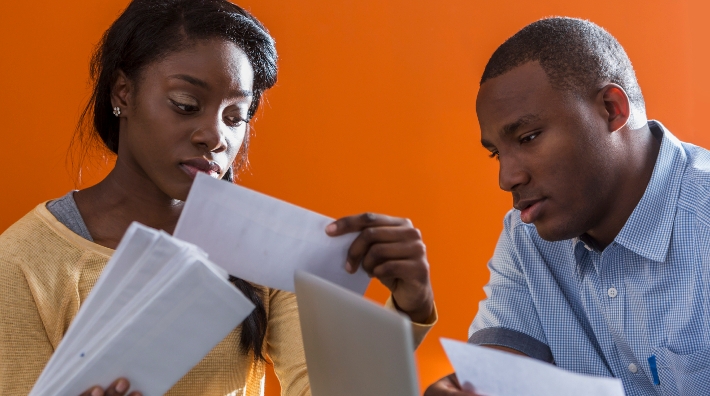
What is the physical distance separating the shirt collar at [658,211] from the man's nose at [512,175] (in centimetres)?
20

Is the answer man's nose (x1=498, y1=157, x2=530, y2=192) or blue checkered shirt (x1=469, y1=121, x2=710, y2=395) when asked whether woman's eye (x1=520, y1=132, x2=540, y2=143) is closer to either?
man's nose (x1=498, y1=157, x2=530, y2=192)

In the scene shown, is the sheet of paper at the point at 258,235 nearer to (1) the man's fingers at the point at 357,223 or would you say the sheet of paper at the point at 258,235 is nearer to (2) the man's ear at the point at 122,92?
(1) the man's fingers at the point at 357,223

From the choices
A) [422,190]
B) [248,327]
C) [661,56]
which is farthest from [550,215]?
[661,56]

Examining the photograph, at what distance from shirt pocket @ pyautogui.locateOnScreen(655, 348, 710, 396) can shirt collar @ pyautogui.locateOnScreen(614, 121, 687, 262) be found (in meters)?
0.16

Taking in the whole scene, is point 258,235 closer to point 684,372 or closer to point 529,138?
point 529,138

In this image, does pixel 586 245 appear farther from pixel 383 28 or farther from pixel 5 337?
pixel 383 28

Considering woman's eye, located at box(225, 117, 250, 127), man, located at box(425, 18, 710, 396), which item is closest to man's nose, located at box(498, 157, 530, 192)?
man, located at box(425, 18, 710, 396)

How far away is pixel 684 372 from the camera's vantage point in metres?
1.22

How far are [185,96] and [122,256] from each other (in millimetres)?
501

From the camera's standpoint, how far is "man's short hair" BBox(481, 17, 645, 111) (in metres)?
1.31

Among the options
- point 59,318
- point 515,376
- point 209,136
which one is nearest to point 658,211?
point 515,376

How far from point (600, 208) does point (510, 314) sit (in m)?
0.27

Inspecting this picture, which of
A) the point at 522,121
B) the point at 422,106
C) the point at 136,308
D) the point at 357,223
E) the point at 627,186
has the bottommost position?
the point at 136,308

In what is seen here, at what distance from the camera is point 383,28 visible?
2254 mm
